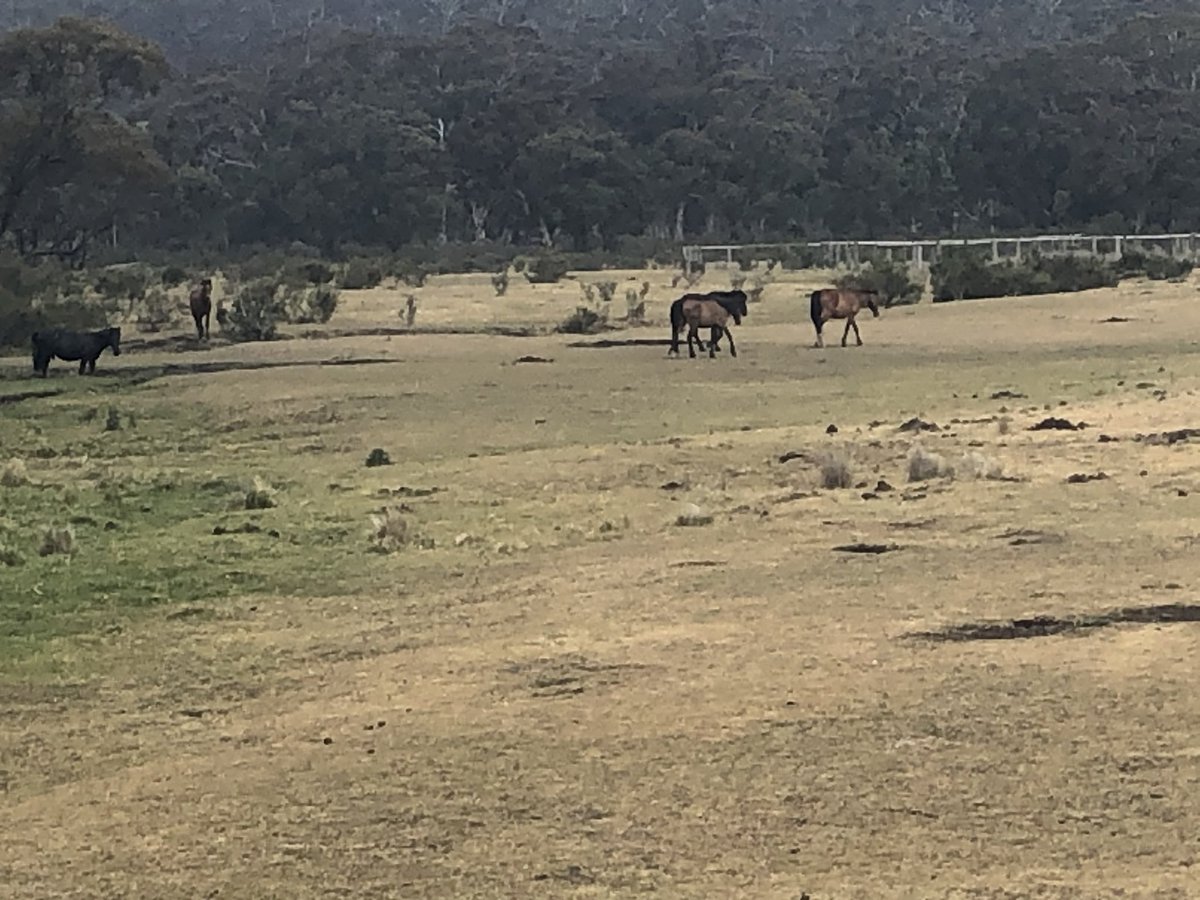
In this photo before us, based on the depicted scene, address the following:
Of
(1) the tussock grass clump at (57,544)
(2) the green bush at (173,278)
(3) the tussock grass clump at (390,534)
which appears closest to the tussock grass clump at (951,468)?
(3) the tussock grass clump at (390,534)

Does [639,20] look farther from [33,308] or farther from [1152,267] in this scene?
[33,308]

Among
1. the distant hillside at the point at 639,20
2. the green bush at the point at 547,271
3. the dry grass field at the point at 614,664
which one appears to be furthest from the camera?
the distant hillside at the point at 639,20

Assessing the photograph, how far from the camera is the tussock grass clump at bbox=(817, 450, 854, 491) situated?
14391mm

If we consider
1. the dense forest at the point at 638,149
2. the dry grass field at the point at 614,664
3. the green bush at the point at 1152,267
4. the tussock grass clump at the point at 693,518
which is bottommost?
the dry grass field at the point at 614,664

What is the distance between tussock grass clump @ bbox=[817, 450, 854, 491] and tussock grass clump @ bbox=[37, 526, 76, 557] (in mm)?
5230

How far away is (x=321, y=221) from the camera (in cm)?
8394

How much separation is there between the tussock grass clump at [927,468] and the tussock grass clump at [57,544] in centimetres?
586

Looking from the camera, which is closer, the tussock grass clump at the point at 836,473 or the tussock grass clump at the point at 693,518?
the tussock grass clump at the point at 693,518

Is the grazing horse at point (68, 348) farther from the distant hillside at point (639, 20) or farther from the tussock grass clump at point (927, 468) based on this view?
the distant hillside at point (639, 20)

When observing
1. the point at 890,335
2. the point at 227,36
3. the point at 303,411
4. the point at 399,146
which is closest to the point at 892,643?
the point at 303,411

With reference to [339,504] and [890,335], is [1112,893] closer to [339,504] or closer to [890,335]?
[339,504]

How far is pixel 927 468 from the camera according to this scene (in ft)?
47.8

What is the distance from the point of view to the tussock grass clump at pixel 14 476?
1708 cm

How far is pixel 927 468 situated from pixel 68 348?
17959mm
